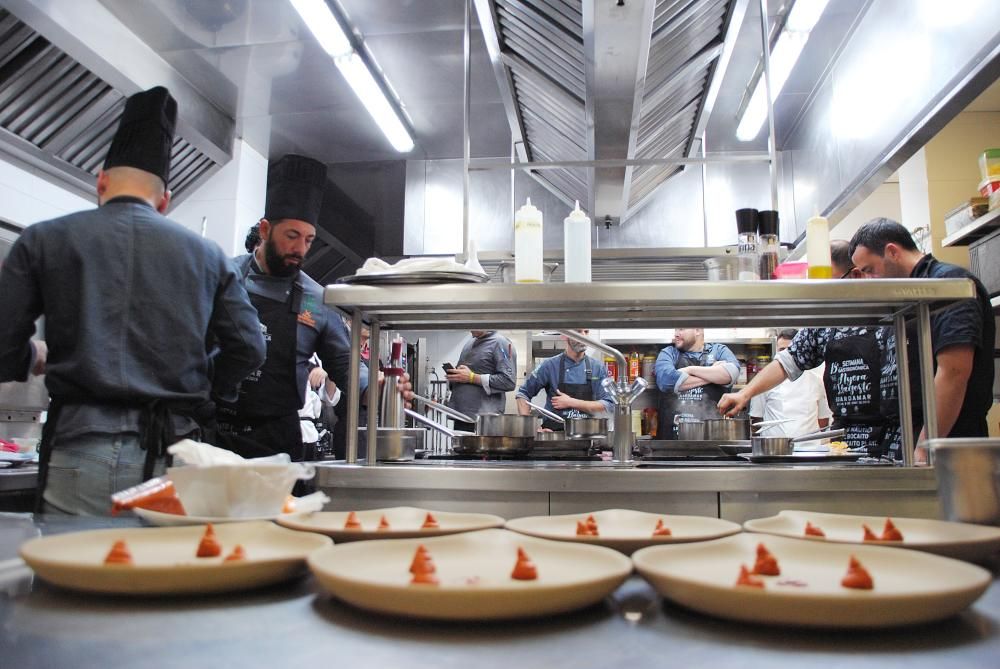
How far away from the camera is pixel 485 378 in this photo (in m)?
4.93

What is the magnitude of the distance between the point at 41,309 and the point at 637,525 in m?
1.64

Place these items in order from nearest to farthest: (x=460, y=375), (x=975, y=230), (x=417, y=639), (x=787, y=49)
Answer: (x=417, y=639) → (x=975, y=230) → (x=787, y=49) → (x=460, y=375)

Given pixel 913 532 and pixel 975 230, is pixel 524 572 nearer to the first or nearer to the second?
pixel 913 532

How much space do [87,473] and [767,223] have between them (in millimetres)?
1915

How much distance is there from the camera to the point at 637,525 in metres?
1.04

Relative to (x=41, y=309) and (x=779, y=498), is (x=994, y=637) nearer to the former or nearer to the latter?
(x=779, y=498)

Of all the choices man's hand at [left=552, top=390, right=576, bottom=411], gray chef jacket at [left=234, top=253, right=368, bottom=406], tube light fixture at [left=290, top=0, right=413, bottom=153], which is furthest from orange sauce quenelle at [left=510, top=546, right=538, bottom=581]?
man's hand at [left=552, top=390, right=576, bottom=411]

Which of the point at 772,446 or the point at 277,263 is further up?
the point at 277,263

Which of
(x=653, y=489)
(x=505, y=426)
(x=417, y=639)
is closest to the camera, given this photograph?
(x=417, y=639)

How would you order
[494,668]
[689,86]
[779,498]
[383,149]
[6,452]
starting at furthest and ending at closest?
1. [383,149]
2. [689,86]
3. [6,452]
4. [779,498]
5. [494,668]

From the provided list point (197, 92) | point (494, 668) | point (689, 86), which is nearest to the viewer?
point (494, 668)

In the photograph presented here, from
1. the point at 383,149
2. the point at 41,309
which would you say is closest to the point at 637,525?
the point at 41,309

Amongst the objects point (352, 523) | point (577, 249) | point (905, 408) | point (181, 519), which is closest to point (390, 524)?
point (352, 523)

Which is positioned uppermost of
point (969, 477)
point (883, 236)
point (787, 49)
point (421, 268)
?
point (787, 49)
